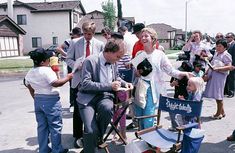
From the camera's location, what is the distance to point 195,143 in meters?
3.57

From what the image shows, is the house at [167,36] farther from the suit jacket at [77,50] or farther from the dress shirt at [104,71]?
the dress shirt at [104,71]

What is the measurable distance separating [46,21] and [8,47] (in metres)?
10.3

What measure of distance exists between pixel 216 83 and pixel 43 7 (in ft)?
145

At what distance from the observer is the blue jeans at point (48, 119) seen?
4.42 m

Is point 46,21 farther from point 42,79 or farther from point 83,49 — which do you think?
point 42,79

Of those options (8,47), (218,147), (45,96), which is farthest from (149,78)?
(8,47)

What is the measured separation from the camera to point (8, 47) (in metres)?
37.8

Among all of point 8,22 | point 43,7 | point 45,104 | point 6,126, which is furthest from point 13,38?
point 45,104

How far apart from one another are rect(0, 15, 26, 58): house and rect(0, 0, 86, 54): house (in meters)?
6.78

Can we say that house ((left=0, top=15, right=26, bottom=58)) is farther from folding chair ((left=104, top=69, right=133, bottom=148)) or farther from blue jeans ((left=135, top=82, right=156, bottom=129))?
blue jeans ((left=135, top=82, right=156, bottom=129))

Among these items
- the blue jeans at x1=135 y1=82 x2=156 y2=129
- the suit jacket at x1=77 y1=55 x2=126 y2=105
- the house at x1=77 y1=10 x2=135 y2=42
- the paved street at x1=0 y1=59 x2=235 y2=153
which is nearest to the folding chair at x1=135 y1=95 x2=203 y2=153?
the blue jeans at x1=135 y1=82 x2=156 y2=129

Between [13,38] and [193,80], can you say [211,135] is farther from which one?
[13,38]

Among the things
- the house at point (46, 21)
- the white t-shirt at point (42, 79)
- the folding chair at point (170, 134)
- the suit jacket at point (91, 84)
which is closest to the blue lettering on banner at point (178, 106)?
the folding chair at point (170, 134)

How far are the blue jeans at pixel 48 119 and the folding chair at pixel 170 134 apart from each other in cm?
133
